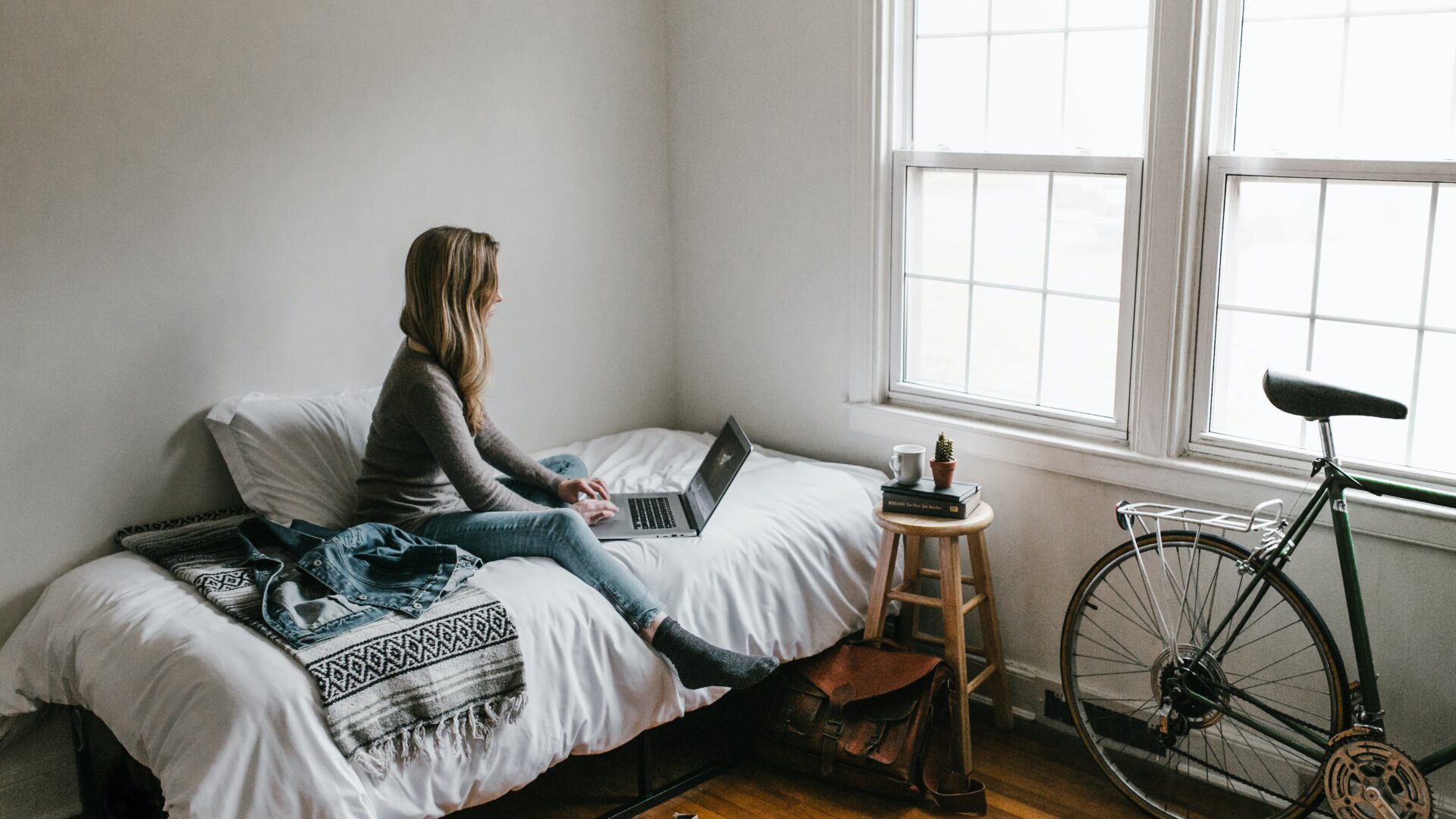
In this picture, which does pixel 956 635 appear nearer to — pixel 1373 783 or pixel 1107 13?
pixel 1373 783

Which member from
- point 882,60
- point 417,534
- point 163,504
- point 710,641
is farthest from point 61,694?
point 882,60

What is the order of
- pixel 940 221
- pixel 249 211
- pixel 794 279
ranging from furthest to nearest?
1. pixel 794 279
2. pixel 940 221
3. pixel 249 211

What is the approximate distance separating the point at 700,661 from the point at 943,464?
808 millimetres

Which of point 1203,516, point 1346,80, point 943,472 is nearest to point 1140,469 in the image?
point 1203,516

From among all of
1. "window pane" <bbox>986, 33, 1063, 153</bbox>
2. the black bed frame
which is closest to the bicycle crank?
the black bed frame

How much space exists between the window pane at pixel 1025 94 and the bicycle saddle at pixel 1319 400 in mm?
906

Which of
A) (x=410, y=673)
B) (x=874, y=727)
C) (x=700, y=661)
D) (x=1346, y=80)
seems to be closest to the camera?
(x=410, y=673)

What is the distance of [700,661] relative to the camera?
2549 millimetres

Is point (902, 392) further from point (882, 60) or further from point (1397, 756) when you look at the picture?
point (1397, 756)

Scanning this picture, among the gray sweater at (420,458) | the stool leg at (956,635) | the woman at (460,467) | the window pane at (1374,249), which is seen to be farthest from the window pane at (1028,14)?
the gray sweater at (420,458)

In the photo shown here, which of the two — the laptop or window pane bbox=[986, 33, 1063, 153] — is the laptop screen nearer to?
the laptop

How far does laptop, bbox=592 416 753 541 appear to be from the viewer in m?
2.83

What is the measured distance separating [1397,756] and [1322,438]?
644 millimetres

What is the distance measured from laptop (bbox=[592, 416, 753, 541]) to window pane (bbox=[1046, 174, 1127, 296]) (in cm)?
96
